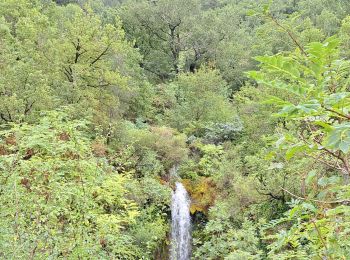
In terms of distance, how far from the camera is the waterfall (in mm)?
11258

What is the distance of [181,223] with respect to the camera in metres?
11.6

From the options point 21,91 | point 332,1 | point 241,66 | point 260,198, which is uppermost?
point 332,1

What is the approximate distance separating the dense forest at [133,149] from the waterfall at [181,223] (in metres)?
0.16

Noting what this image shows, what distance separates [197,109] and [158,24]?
7.99 metres

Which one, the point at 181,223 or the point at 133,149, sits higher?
the point at 133,149

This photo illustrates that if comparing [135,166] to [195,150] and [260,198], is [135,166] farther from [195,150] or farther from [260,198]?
[260,198]

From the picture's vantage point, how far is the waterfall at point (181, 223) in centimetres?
1126

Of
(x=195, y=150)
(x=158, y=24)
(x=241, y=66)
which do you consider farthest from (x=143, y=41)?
(x=195, y=150)

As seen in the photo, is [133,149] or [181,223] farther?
[181,223]

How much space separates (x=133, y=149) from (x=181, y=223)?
3319 mm

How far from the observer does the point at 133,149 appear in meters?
9.86

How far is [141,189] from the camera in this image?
34.4 ft

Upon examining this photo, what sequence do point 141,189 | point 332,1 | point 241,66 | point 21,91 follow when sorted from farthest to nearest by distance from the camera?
1. point 332,1
2. point 241,66
3. point 141,189
4. point 21,91

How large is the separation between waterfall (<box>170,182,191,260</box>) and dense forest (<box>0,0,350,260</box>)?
0.16 meters
